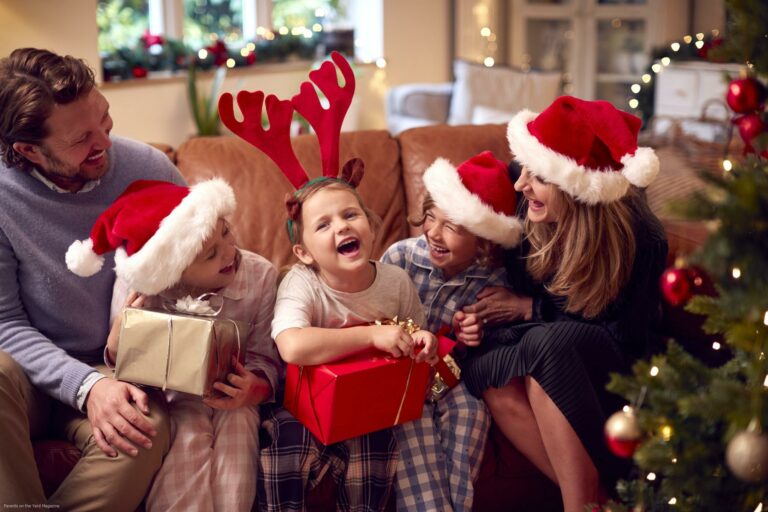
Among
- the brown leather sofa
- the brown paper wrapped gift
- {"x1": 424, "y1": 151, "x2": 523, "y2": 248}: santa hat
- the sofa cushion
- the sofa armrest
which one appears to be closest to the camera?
the brown paper wrapped gift

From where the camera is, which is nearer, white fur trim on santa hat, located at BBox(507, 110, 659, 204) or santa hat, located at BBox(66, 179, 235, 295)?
santa hat, located at BBox(66, 179, 235, 295)

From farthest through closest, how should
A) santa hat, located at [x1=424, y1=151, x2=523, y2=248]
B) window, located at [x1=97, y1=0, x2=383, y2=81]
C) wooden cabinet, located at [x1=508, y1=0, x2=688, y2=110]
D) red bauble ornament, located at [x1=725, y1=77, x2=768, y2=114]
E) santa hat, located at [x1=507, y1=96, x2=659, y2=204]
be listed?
wooden cabinet, located at [x1=508, y1=0, x2=688, y2=110] < window, located at [x1=97, y1=0, x2=383, y2=81] < santa hat, located at [x1=424, y1=151, x2=523, y2=248] < santa hat, located at [x1=507, y1=96, x2=659, y2=204] < red bauble ornament, located at [x1=725, y1=77, x2=768, y2=114]

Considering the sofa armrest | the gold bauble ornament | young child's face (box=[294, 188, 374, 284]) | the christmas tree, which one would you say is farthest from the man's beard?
the sofa armrest

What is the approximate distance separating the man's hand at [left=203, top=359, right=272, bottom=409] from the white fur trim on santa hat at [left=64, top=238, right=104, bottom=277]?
0.36m

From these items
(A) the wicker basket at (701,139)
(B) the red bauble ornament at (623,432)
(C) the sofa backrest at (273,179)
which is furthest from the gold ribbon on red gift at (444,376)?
(A) the wicker basket at (701,139)

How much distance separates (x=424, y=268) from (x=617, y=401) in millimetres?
558

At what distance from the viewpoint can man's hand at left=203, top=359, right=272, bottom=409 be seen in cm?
179

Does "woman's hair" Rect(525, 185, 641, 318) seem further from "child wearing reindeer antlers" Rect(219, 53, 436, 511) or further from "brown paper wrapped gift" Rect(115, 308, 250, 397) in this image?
"brown paper wrapped gift" Rect(115, 308, 250, 397)

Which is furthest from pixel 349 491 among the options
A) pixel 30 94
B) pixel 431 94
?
pixel 431 94

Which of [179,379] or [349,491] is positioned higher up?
[179,379]

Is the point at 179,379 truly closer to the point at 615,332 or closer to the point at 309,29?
the point at 615,332

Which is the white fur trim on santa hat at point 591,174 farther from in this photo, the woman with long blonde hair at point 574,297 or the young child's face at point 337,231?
the young child's face at point 337,231

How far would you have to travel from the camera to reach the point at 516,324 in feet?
6.97

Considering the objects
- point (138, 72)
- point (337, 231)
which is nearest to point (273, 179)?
point (337, 231)
